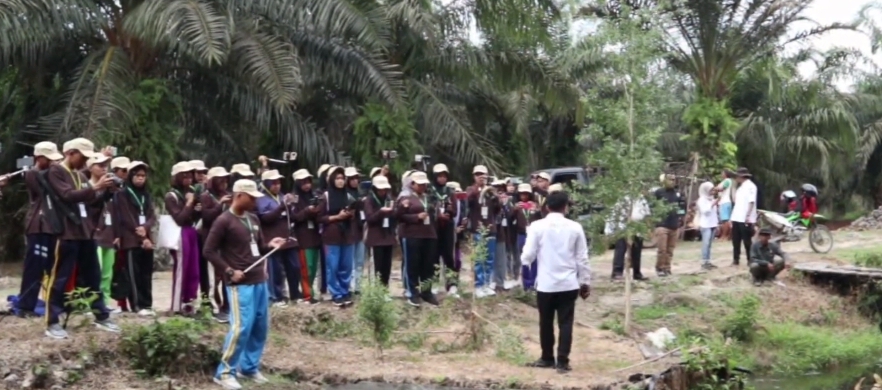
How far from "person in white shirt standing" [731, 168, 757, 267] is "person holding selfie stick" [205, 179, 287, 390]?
408 inches

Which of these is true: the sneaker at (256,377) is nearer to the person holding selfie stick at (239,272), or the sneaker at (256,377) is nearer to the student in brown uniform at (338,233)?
the person holding selfie stick at (239,272)

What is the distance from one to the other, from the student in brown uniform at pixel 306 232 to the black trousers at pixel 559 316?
3245 millimetres

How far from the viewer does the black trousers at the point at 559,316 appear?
11086 mm

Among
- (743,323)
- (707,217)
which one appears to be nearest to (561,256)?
(743,323)

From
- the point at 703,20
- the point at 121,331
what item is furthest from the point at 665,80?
the point at 703,20

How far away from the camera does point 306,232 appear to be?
539 inches

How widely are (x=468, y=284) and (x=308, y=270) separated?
2441mm

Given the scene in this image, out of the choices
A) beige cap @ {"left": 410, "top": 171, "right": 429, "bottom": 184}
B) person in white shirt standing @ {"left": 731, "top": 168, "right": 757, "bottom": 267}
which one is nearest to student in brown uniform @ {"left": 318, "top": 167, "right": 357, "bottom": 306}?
beige cap @ {"left": 410, "top": 171, "right": 429, "bottom": 184}

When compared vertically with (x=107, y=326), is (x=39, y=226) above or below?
above

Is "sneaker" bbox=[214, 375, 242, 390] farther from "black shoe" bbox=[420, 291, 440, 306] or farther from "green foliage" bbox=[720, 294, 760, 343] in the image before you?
"green foliage" bbox=[720, 294, 760, 343]

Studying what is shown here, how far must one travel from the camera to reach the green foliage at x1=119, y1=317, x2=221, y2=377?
10188 millimetres

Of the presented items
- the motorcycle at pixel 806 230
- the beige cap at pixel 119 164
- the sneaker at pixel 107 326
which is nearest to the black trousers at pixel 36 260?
the sneaker at pixel 107 326

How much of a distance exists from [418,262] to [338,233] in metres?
1.05

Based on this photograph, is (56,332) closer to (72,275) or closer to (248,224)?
(72,275)
